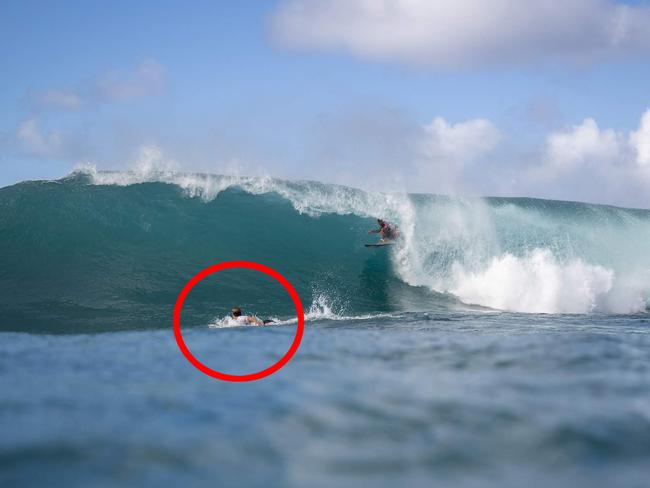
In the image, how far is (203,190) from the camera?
85.7 feet

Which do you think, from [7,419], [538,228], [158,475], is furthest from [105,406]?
[538,228]

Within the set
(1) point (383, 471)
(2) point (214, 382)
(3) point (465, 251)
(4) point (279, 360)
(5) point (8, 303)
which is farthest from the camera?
(3) point (465, 251)

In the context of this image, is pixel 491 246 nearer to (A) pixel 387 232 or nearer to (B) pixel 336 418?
(A) pixel 387 232

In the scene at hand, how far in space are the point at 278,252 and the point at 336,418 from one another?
61.6 feet

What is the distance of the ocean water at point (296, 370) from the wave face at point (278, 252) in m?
0.10

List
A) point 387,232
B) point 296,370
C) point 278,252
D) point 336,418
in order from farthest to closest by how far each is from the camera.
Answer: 1. point 387,232
2. point 278,252
3. point 296,370
4. point 336,418

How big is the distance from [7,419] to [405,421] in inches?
115

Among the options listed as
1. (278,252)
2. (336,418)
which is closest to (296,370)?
(336,418)

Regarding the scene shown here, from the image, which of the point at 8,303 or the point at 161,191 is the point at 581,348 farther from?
the point at 161,191

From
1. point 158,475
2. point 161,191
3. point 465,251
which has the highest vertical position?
point 161,191

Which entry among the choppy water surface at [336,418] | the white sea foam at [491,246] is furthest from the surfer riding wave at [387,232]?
the choppy water surface at [336,418]

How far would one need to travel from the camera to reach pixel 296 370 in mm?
6227

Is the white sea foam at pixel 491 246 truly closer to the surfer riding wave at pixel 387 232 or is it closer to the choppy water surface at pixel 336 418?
the surfer riding wave at pixel 387 232

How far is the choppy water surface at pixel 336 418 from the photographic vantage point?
353 cm
